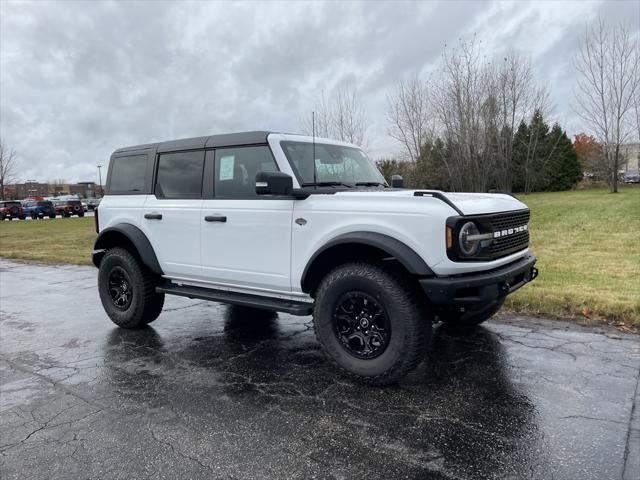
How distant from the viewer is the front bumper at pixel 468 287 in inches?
134

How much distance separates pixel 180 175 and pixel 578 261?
725 cm

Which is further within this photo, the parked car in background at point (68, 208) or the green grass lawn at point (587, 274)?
the parked car in background at point (68, 208)

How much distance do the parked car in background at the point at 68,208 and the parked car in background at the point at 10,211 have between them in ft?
9.01

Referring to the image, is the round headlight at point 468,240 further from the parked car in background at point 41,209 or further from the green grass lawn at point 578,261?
the parked car in background at point 41,209

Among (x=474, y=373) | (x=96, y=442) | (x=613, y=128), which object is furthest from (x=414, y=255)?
(x=613, y=128)

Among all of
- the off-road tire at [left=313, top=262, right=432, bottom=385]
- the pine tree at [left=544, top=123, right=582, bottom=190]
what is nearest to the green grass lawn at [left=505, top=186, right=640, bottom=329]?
the off-road tire at [left=313, top=262, right=432, bottom=385]

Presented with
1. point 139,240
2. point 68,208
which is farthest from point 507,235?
point 68,208

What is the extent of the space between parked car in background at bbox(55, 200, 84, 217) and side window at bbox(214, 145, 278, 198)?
40.9 metres

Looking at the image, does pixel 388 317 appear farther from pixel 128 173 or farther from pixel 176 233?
pixel 128 173

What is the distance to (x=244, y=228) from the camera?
14.7ft

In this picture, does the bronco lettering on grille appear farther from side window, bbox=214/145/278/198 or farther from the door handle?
the door handle

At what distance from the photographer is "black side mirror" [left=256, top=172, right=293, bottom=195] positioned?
3.82 metres

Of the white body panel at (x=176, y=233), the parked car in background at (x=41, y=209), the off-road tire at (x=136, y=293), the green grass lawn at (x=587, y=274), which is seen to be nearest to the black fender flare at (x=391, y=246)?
the white body panel at (x=176, y=233)

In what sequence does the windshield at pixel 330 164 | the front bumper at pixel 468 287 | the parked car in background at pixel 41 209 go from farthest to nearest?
the parked car in background at pixel 41 209, the windshield at pixel 330 164, the front bumper at pixel 468 287
